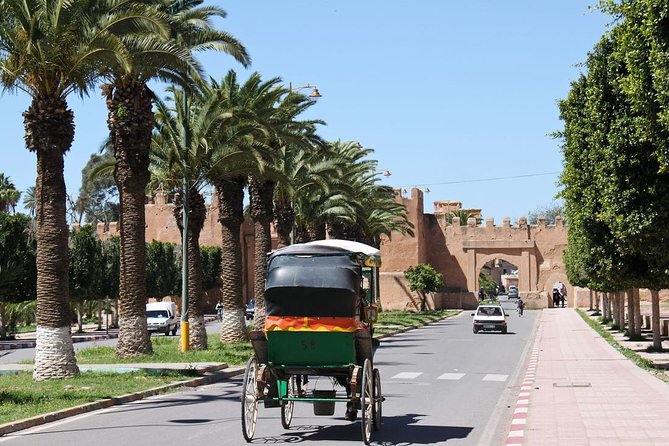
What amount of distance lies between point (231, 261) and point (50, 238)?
12.5 m

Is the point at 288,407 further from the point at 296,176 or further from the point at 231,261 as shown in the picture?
the point at 296,176

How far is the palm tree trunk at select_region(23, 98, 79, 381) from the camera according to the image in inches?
800

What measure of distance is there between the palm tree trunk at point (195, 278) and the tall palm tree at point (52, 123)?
31.0ft

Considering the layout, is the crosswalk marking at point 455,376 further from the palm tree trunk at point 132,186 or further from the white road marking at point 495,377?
the palm tree trunk at point 132,186

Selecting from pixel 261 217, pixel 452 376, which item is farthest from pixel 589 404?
pixel 261 217

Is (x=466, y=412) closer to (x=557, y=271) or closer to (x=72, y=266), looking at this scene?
(x=72, y=266)

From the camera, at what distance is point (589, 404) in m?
16.1

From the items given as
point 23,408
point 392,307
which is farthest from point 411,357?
point 392,307

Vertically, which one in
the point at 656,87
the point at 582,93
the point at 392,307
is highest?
the point at 582,93

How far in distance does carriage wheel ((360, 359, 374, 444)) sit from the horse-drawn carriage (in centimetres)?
2

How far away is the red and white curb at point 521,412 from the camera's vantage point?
40.0 feet

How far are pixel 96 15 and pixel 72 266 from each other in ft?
109

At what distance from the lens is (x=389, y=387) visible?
2048cm

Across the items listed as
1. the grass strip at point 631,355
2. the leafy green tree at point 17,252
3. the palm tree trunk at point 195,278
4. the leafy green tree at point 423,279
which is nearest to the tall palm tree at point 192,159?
the palm tree trunk at point 195,278
